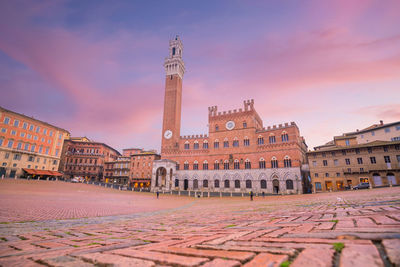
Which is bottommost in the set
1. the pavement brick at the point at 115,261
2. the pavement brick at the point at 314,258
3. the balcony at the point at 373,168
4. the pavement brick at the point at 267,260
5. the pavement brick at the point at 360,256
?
the pavement brick at the point at 115,261

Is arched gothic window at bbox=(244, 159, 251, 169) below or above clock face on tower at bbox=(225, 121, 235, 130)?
below

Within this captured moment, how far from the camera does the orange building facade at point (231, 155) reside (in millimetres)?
33375

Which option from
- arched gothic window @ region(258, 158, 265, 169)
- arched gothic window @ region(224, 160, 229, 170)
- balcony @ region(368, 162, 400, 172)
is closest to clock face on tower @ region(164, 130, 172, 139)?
arched gothic window @ region(224, 160, 229, 170)

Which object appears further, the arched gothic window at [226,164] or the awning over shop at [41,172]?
the awning over shop at [41,172]

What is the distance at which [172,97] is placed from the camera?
45.7 m

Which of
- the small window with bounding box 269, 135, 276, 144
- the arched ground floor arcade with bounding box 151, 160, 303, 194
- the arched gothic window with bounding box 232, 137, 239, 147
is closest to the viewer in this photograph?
the arched ground floor arcade with bounding box 151, 160, 303, 194

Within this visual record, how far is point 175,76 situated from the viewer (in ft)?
156

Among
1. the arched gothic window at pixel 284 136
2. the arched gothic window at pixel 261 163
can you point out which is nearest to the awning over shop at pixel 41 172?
the arched gothic window at pixel 261 163

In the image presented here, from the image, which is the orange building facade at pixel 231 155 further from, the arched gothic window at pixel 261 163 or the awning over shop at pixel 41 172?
the awning over shop at pixel 41 172

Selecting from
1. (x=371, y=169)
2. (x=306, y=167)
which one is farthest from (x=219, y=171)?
(x=371, y=169)

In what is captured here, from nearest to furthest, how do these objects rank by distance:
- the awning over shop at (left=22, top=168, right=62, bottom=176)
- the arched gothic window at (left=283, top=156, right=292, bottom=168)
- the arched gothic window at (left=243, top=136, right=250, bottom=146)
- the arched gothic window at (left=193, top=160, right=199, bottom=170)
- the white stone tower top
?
the arched gothic window at (left=283, top=156, right=292, bottom=168) → the arched gothic window at (left=243, top=136, right=250, bottom=146) → the awning over shop at (left=22, top=168, right=62, bottom=176) → the arched gothic window at (left=193, top=160, right=199, bottom=170) → the white stone tower top

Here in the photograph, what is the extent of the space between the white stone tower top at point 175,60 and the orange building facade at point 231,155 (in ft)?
9.54

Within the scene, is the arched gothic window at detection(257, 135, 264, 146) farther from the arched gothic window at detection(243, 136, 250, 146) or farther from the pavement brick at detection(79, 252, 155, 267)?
the pavement brick at detection(79, 252, 155, 267)

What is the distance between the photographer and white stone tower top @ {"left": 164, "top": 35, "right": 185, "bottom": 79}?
4822 centimetres
